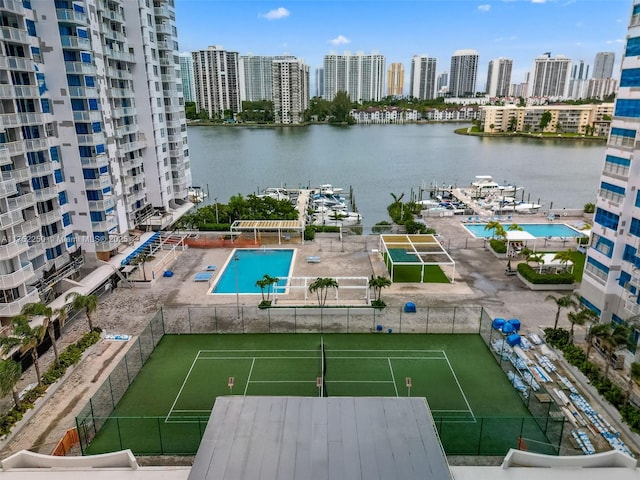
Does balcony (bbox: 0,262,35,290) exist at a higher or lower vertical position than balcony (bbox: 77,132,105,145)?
lower

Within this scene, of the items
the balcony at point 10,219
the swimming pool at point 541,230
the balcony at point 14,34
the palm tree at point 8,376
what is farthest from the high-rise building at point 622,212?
the balcony at point 14,34

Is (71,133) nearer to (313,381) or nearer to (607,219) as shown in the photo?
(313,381)

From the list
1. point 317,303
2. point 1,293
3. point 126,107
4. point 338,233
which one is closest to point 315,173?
point 338,233

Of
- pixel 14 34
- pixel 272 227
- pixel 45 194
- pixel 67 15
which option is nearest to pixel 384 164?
pixel 272 227

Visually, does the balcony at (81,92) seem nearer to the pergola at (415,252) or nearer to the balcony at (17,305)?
the balcony at (17,305)

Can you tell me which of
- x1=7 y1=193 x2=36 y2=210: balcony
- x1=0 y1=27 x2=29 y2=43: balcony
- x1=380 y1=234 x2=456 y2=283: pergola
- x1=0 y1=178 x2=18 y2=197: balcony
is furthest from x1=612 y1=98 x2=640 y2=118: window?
x1=0 y1=27 x2=29 y2=43: balcony

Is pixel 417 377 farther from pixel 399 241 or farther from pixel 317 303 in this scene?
pixel 399 241

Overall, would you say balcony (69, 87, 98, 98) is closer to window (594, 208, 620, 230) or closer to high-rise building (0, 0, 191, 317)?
high-rise building (0, 0, 191, 317)
